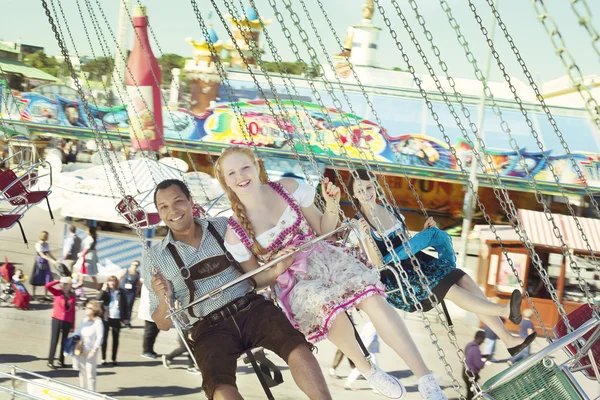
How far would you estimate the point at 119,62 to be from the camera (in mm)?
19812

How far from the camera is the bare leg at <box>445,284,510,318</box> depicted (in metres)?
4.23

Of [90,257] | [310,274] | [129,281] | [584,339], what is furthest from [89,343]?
[90,257]

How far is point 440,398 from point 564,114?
51.3ft

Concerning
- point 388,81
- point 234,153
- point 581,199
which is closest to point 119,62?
point 388,81

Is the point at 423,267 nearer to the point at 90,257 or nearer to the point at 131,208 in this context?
the point at 131,208

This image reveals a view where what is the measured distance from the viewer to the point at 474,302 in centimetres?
437

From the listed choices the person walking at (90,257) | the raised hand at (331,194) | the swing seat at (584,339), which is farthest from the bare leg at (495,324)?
the person walking at (90,257)

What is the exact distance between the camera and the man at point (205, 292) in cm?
350

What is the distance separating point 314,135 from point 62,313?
9381 millimetres

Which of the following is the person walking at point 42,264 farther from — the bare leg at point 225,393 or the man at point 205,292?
the bare leg at point 225,393

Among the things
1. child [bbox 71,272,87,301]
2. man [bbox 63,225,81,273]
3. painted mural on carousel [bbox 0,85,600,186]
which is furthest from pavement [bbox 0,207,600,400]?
painted mural on carousel [bbox 0,85,600,186]

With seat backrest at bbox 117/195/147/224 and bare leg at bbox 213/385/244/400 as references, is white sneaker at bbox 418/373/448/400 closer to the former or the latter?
bare leg at bbox 213/385/244/400

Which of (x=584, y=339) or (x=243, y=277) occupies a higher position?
(x=243, y=277)

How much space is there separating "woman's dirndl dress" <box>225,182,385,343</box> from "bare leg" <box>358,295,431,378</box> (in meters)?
0.05
